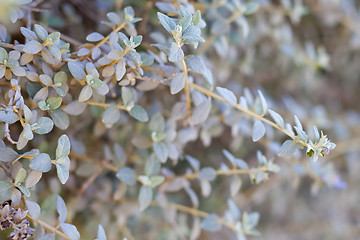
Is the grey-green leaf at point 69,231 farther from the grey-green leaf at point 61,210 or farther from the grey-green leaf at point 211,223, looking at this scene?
the grey-green leaf at point 211,223

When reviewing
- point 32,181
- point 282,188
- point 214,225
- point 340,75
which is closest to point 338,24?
point 340,75

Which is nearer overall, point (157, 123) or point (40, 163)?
point (40, 163)

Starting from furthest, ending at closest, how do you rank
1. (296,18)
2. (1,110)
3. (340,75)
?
(340,75) → (296,18) → (1,110)

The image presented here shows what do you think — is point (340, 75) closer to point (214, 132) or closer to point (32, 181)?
point (214, 132)

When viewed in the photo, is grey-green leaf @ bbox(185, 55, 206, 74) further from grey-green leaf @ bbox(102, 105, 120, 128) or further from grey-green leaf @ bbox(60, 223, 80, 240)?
grey-green leaf @ bbox(60, 223, 80, 240)

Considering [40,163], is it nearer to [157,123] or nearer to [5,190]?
[5,190]

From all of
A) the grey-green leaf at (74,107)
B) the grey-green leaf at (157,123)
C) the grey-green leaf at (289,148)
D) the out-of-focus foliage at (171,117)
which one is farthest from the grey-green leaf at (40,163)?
the grey-green leaf at (289,148)

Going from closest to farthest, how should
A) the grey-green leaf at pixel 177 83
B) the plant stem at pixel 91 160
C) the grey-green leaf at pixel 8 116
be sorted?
the grey-green leaf at pixel 8 116
the grey-green leaf at pixel 177 83
the plant stem at pixel 91 160

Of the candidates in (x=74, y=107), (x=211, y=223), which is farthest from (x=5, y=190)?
(x=211, y=223)
